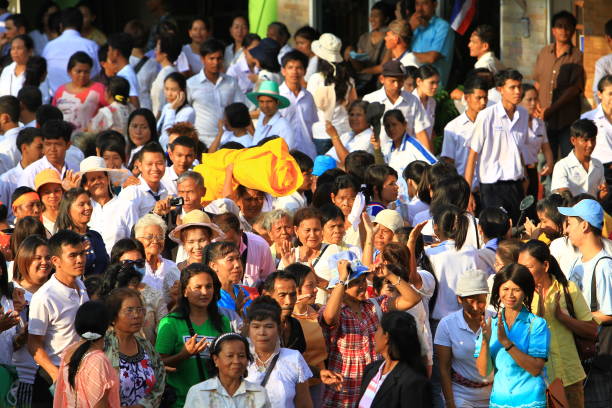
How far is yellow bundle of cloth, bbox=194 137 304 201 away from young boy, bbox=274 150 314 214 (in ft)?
0.63

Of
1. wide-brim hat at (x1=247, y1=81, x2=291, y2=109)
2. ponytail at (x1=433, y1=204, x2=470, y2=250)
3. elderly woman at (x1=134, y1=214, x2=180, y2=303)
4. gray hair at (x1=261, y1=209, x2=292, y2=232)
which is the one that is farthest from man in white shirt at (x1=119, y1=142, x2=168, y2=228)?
wide-brim hat at (x1=247, y1=81, x2=291, y2=109)

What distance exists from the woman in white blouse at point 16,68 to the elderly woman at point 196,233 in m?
5.87

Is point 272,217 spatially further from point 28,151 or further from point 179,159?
point 28,151

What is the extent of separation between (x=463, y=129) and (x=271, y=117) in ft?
6.57

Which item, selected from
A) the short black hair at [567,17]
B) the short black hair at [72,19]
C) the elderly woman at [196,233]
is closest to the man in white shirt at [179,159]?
the elderly woman at [196,233]

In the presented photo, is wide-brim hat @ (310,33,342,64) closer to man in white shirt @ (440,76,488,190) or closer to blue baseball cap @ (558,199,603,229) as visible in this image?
man in white shirt @ (440,76,488,190)

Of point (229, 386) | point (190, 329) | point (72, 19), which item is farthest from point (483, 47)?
point (229, 386)

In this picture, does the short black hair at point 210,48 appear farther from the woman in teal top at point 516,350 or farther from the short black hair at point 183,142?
the woman in teal top at point 516,350

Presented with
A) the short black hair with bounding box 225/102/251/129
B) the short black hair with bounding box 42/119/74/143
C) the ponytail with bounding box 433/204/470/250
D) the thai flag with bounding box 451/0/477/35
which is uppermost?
the short black hair with bounding box 42/119/74/143

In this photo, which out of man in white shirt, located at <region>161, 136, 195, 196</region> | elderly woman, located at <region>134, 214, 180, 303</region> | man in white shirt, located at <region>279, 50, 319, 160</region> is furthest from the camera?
man in white shirt, located at <region>279, 50, 319, 160</region>

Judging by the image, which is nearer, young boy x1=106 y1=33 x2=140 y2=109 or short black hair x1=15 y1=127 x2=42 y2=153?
short black hair x1=15 y1=127 x2=42 y2=153

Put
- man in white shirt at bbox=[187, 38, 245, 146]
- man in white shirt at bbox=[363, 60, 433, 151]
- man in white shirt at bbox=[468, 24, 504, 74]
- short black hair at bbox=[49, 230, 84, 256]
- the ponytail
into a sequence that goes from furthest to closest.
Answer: man in white shirt at bbox=[468, 24, 504, 74] → man in white shirt at bbox=[187, 38, 245, 146] → man in white shirt at bbox=[363, 60, 433, 151] → the ponytail → short black hair at bbox=[49, 230, 84, 256]

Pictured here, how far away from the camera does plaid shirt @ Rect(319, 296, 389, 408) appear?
8.54m

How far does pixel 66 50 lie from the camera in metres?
15.6
